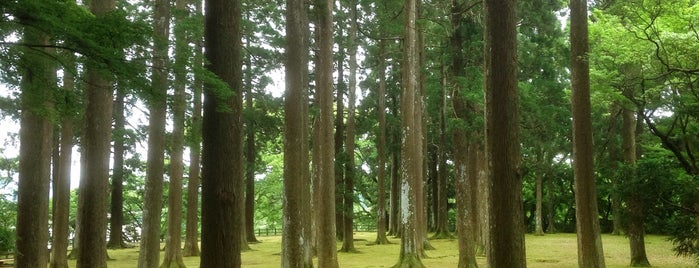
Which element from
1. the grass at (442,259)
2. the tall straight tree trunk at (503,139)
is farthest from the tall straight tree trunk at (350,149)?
the tall straight tree trunk at (503,139)

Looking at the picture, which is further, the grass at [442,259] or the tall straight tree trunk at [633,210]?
the grass at [442,259]

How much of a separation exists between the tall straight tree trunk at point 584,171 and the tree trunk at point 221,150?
293 inches

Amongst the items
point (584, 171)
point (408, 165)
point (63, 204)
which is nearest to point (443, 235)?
point (408, 165)

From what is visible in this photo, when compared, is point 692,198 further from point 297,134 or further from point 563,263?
point 297,134

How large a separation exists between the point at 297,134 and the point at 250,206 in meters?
18.4

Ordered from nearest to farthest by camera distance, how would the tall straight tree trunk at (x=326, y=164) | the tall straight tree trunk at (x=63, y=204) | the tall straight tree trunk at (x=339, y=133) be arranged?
the tall straight tree trunk at (x=326, y=164)
the tall straight tree trunk at (x=63, y=204)
the tall straight tree trunk at (x=339, y=133)

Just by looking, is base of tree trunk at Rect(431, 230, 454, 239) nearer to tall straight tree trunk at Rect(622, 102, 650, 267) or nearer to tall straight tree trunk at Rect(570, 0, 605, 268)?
tall straight tree trunk at Rect(622, 102, 650, 267)

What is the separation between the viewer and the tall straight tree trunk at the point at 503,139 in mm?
6246

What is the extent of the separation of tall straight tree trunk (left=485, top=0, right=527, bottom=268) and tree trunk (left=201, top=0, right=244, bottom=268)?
9.51 ft

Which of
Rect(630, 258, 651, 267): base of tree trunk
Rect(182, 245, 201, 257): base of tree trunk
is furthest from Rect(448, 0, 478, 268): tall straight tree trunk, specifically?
Rect(182, 245, 201, 257): base of tree trunk

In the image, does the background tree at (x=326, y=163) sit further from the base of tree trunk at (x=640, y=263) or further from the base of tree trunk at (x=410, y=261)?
the base of tree trunk at (x=640, y=263)

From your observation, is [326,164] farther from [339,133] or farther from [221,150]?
[339,133]

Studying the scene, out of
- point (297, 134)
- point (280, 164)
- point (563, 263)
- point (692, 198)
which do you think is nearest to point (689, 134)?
point (692, 198)

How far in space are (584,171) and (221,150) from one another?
774cm
